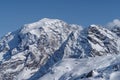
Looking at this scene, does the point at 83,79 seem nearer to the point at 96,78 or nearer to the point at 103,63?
the point at 96,78

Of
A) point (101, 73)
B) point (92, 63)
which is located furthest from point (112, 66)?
point (92, 63)

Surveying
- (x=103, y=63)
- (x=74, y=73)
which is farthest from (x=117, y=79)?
(x=74, y=73)

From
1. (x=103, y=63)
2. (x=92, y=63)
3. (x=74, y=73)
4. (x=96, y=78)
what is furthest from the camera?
(x=92, y=63)

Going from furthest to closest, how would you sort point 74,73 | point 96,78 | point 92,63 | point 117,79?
point 92,63 < point 74,73 < point 96,78 < point 117,79

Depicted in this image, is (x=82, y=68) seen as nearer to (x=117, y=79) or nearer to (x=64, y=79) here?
(x=64, y=79)

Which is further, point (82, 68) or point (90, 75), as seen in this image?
point (82, 68)

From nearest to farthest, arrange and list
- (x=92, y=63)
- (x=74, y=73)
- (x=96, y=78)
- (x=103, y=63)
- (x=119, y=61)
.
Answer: (x=96, y=78) < (x=119, y=61) < (x=103, y=63) < (x=74, y=73) < (x=92, y=63)

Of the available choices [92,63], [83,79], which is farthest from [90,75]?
[92,63]

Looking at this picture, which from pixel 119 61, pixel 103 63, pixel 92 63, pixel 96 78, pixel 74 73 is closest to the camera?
pixel 96 78
